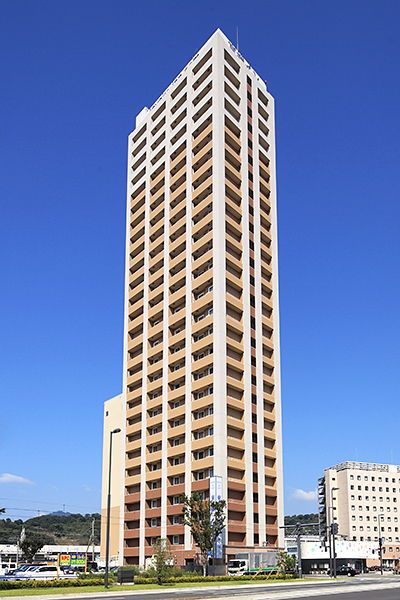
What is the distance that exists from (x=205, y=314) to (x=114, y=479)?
37.4 m

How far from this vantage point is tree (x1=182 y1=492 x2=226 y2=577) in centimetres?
6544

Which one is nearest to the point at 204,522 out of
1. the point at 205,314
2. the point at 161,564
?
the point at 161,564

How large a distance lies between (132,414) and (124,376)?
8.23 metres

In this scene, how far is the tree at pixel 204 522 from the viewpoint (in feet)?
215

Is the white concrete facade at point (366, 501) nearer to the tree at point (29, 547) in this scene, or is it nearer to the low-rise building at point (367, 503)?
the low-rise building at point (367, 503)

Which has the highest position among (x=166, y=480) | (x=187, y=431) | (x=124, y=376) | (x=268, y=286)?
(x=268, y=286)

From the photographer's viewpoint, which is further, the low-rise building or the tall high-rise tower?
the low-rise building

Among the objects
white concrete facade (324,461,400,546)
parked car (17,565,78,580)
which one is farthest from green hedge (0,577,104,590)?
white concrete facade (324,461,400,546)

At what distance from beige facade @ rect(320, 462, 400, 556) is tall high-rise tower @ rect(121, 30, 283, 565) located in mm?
97417

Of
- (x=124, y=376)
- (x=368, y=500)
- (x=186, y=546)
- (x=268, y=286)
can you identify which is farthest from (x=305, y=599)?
(x=368, y=500)

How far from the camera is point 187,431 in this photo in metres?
81.6

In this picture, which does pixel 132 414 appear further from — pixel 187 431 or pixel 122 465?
pixel 187 431

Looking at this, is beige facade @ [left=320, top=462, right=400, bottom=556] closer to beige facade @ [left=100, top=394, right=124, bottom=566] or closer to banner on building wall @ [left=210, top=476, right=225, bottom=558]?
beige facade @ [left=100, top=394, right=124, bottom=566]

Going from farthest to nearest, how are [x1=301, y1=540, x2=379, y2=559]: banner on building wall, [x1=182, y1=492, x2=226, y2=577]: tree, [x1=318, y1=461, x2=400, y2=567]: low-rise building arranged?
1. [x1=318, y1=461, x2=400, y2=567]: low-rise building
2. [x1=301, y1=540, x2=379, y2=559]: banner on building wall
3. [x1=182, y1=492, x2=226, y2=577]: tree
